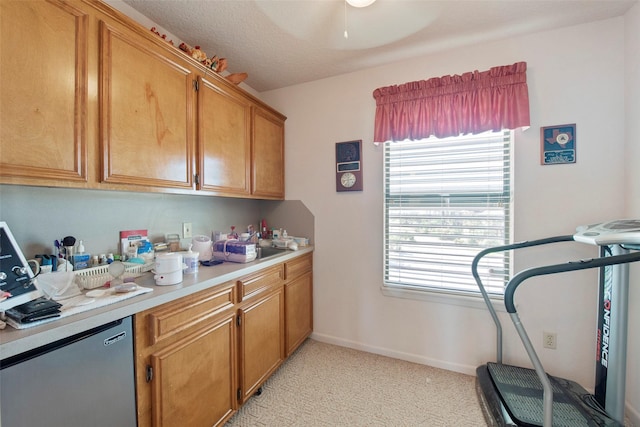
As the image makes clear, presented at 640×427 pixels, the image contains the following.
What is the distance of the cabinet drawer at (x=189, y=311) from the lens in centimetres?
112

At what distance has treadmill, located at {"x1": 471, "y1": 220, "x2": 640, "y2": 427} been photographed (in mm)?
1177

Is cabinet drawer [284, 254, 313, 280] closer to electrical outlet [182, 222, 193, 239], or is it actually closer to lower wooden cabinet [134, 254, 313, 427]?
lower wooden cabinet [134, 254, 313, 427]

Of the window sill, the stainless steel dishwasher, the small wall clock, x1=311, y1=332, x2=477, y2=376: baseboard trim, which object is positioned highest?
the small wall clock

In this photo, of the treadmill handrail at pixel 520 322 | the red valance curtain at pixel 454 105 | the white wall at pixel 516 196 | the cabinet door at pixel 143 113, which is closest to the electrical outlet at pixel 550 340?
the white wall at pixel 516 196

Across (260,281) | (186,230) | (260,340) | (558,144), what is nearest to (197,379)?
(260,340)

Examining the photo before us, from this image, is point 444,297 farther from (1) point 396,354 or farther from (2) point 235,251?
(2) point 235,251

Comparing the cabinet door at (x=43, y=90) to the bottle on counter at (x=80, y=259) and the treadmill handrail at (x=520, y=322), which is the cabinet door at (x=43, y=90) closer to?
the bottle on counter at (x=80, y=259)

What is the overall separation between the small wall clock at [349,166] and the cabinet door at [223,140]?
83 cm

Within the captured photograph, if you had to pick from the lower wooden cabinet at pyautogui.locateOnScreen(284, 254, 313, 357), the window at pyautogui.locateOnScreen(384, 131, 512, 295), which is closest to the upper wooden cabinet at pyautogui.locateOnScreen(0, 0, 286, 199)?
the lower wooden cabinet at pyautogui.locateOnScreen(284, 254, 313, 357)

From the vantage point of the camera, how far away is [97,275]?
1.23 meters

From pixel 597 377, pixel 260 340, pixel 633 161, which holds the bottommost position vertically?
pixel 597 377

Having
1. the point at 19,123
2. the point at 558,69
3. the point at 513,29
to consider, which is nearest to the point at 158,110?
the point at 19,123

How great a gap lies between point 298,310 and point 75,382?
1.61 m

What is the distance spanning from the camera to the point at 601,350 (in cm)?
151
